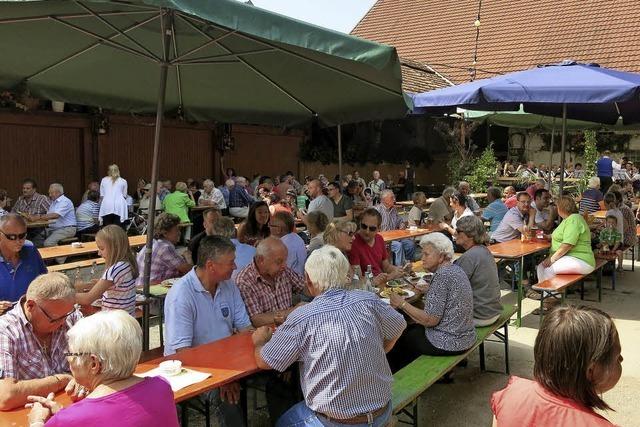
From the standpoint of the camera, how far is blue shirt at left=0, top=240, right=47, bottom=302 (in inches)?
146

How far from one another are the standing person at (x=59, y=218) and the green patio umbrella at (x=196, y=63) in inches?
150

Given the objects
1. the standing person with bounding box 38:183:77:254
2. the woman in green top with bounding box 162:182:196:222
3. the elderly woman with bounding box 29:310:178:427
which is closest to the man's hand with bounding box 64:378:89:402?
the elderly woman with bounding box 29:310:178:427

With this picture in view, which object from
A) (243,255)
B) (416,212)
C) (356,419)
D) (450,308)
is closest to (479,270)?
(450,308)

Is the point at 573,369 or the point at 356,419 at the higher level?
the point at 573,369

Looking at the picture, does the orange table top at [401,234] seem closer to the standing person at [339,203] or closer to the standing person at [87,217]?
the standing person at [339,203]

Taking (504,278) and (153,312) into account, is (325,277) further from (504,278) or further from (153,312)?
(504,278)

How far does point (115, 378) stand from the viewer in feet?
6.39

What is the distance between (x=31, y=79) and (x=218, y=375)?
3.25 metres

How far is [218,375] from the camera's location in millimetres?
2703

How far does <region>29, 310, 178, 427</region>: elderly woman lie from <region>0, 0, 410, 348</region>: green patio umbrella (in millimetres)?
1368

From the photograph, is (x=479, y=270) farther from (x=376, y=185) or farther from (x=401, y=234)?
(x=376, y=185)

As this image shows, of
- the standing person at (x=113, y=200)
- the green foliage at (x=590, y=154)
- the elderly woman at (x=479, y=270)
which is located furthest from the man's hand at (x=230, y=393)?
the green foliage at (x=590, y=154)

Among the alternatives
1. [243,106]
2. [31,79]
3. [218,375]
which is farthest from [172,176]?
[218,375]

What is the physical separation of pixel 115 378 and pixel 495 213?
753cm
